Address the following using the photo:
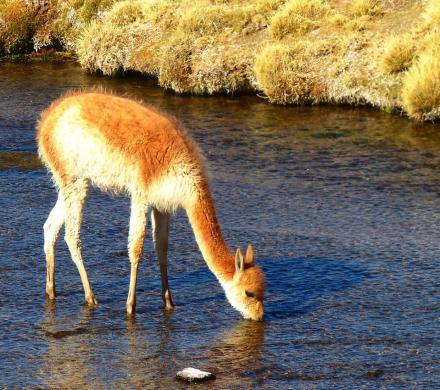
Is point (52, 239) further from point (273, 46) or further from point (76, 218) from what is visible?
point (273, 46)

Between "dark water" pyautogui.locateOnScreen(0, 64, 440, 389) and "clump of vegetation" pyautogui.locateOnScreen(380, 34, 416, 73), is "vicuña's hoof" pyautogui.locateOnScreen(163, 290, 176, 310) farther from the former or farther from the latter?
"clump of vegetation" pyautogui.locateOnScreen(380, 34, 416, 73)

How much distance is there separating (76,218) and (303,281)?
6.98 feet

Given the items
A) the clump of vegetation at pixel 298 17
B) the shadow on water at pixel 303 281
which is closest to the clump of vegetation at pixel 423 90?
the clump of vegetation at pixel 298 17

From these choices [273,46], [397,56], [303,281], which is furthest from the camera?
[273,46]

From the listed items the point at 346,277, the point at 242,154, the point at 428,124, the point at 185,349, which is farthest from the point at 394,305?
the point at 428,124

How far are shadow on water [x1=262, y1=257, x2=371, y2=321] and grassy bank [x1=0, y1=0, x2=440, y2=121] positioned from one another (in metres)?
5.95

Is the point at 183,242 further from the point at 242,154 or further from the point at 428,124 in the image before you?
the point at 428,124

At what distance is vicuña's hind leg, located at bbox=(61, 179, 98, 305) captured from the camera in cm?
809

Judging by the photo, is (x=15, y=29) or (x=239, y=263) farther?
(x=15, y=29)

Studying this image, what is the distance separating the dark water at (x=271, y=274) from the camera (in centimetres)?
682

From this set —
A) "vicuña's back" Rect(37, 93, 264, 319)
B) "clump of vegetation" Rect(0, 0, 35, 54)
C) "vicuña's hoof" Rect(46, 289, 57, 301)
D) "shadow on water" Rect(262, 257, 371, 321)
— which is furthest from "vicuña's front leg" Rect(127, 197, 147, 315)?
"clump of vegetation" Rect(0, 0, 35, 54)

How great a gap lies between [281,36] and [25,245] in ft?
31.2

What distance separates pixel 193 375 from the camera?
6.49 meters

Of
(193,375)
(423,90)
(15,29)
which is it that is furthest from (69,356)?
(15,29)
